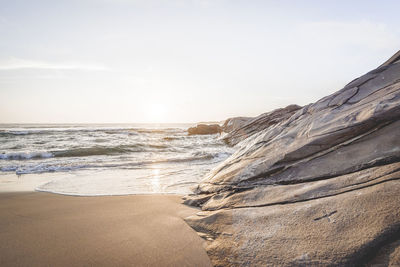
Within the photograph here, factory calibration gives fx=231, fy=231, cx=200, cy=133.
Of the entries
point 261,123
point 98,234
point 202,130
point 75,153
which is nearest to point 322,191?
point 98,234

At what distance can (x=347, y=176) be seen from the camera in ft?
6.68

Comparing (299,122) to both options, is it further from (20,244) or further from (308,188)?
(20,244)

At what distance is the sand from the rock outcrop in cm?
32

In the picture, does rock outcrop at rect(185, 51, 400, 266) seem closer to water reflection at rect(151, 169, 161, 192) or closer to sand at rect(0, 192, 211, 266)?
sand at rect(0, 192, 211, 266)

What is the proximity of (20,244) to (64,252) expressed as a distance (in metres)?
0.58

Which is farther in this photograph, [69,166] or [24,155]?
[24,155]

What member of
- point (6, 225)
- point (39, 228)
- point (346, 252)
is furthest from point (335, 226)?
point (6, 225)

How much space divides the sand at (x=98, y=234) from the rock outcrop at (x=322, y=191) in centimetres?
32

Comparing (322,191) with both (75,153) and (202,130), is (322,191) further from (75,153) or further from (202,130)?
(202,130)

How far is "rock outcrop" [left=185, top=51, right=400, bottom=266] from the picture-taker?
1512mm

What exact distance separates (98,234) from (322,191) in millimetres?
2366

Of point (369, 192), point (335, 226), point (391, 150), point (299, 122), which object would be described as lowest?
point (335, 226)

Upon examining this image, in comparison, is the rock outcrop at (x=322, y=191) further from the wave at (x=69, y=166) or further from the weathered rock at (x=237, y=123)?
the weathered rock at (x=237, y=123)

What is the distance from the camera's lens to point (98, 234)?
2584mm
